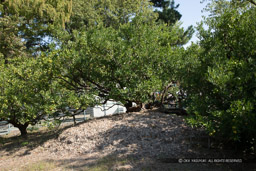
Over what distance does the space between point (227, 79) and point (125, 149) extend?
3.50 metres

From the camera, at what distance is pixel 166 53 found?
7727 mm

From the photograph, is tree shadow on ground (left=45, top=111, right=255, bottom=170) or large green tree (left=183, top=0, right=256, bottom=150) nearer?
large green tree (left=183, top=0, right=256, bottom=150)

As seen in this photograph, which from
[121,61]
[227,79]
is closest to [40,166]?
[121,61]

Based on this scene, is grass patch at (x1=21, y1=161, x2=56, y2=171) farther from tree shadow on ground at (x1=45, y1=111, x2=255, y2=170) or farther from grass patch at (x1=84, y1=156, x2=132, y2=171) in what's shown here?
grass patch at (x1=84, y1=156, x2=132, y2=171)

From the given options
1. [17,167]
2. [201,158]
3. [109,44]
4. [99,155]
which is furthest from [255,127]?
[17,167]

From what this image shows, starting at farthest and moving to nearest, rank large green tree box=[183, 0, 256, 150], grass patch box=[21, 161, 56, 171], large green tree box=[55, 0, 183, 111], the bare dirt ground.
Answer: large green tree box=[55, 0, 183, 111], grass patch box=[21, 161, 56, 171], the bare dirt ground, large green tree box=[183, 0, 256, 150]

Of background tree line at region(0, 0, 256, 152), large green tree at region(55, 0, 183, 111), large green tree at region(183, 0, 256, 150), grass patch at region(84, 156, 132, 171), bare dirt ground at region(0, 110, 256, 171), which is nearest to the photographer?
large green tree at region(183, 0, 256, 150)

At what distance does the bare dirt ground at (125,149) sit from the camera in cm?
506

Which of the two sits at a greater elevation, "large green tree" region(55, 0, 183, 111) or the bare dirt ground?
"large green tree" region(55, 0, 183, 111)

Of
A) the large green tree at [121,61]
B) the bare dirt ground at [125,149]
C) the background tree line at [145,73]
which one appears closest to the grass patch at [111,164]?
the bare dirt ground at [125,149]

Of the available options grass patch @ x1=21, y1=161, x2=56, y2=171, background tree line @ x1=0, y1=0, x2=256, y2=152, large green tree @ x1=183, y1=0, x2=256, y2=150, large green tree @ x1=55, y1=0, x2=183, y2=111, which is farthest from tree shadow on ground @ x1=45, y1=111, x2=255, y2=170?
large green tree @ x1=55, y1=0, x2=183, y2=111

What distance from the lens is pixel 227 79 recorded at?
150 inches

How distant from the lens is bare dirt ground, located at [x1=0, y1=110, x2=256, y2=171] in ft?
16.6

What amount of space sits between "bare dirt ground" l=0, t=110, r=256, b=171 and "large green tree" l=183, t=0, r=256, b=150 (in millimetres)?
1232
